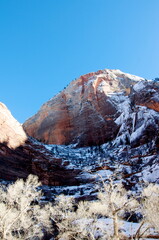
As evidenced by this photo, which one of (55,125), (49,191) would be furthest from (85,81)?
(49,191)

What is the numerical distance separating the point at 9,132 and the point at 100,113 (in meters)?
→ 37.9

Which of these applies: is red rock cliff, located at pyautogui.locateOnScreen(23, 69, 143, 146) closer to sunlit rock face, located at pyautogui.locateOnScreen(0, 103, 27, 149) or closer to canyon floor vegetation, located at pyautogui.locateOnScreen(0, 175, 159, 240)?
sunlit rock face, located at pyautogui.locateOnScreen(0, 103, 27, 149)

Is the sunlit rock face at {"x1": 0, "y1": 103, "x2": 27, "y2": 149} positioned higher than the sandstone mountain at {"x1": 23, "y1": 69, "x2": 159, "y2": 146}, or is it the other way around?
the sandstone mountain at {"x1": 23, "y1": 69, "x2": 159, "y2": 146}

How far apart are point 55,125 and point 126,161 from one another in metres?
40.6

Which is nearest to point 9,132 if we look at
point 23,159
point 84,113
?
point 23,159

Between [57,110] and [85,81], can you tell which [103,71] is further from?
[57,110]

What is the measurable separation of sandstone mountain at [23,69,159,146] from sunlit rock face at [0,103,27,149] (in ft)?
78.9

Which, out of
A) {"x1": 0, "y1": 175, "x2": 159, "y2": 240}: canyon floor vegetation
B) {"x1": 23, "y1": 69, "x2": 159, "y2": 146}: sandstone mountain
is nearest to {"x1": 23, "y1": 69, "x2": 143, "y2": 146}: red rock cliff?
{"x1": 23, "y1": 69, "x2": 159, "y2": 146}: sandstone mountain

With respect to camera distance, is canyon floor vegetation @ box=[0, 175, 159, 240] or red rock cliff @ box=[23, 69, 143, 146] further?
red rock cliff @ box=[23, 69, 143, 146]

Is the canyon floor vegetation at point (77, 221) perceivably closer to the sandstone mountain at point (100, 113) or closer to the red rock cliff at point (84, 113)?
A: the sandstone mountain at point (100, 113)

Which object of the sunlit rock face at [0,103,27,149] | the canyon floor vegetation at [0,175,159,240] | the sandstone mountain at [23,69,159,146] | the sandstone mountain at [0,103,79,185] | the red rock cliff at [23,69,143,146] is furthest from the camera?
the red rock cliff at [23,69,143,146]

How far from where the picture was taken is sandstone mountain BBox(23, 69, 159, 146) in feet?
167

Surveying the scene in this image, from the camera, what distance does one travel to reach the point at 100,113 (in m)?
69.2

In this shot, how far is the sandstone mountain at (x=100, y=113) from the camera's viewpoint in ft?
167
